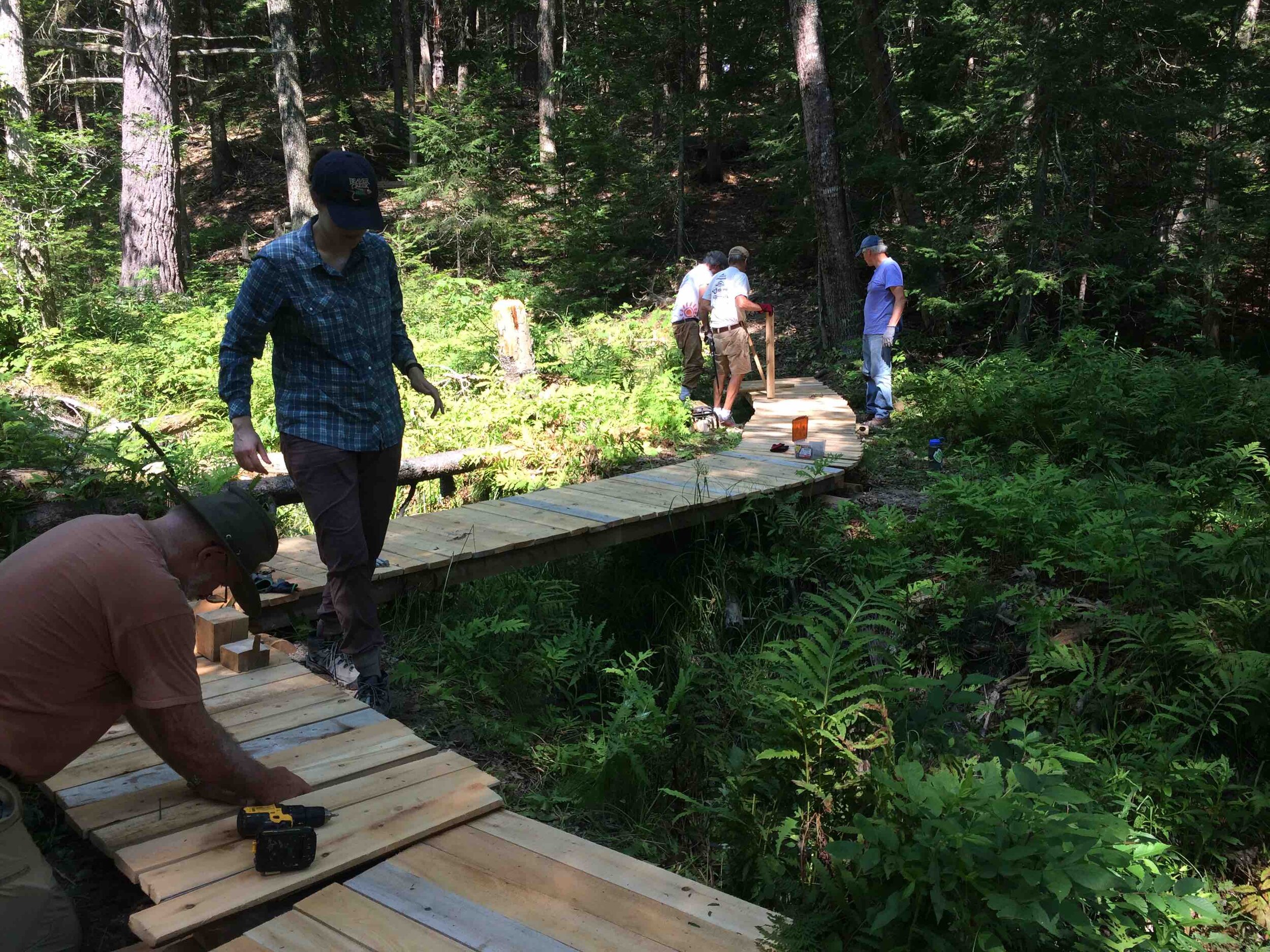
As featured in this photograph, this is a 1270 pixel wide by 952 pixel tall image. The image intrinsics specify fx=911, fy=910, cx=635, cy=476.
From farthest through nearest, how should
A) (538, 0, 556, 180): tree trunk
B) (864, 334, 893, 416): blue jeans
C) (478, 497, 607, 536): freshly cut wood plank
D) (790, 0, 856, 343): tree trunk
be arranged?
(538, 0, 556, 180): tree trunk, (790, 0, 856, 343): tree trunk, (864, 334, 893, 416): blue jeans, (478, 497, 607, 536): freshly cut wood plank

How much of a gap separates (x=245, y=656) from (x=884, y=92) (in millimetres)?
12875

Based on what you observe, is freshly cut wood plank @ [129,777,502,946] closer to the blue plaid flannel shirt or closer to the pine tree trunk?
the blue plaid flannel shirt

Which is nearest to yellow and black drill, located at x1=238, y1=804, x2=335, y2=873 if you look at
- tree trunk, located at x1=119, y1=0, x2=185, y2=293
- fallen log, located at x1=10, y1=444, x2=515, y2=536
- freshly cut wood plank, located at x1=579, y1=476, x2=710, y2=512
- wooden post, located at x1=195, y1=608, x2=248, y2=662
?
wooden post, located at x1=195, y1=608, x2=248, y2=662

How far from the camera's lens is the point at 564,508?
21.7ft

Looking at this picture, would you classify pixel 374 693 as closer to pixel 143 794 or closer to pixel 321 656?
pixel 321 656

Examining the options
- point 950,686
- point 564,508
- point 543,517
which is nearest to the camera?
point 950,686

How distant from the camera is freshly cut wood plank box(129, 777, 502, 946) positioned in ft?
8.21

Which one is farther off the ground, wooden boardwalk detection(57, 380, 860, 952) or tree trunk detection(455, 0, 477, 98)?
tree trunk detection(455, 0, 477, 98)

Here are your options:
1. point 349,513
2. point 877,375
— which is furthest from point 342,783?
point 877,375

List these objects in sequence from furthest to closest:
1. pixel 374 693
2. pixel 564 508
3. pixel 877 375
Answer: pixel 877 375
pixel 564 508
pixel 374 693

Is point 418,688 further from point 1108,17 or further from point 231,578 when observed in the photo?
point 1108,17

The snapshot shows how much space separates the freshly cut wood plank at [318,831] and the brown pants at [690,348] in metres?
7.72

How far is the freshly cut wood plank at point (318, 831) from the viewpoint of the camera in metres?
2.66

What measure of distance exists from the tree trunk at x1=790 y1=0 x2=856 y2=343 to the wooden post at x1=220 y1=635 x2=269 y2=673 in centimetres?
1100
